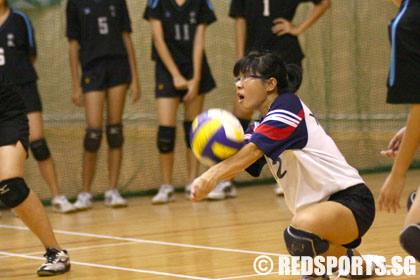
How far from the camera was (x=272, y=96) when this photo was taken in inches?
119

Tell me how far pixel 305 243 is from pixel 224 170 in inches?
18.0

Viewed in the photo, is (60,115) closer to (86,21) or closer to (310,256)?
(86,21)

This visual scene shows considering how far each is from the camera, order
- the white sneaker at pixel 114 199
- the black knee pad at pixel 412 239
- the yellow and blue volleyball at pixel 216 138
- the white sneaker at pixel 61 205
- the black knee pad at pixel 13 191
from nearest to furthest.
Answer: the black knee pad at pixel 412 239, the yellow and blue volleyball at pixel 216 138, the black knee pad at pixel 13 191, the white sneaker at pixel 61 205, the white sneaker at pixel 114 199

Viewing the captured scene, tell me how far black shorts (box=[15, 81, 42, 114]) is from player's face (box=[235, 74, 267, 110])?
287 centimetres

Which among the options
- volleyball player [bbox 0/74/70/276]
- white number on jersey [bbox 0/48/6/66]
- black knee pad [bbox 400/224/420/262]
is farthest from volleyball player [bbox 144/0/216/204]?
black knee pad [bbox 400/224/420/262]

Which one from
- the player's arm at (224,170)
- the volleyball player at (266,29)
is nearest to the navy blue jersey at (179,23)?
the volleyball player at (266,29)

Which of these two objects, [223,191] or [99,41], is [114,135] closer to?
[99,41]

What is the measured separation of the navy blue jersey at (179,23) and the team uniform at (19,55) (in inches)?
41.5

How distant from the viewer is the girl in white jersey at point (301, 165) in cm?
283

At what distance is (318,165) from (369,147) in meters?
4.78

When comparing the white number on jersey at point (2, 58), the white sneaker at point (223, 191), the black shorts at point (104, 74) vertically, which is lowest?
the white sneaker at point (223, 191)

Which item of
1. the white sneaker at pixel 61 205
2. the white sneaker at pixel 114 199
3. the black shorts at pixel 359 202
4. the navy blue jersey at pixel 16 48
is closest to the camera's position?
the black shorts at pixel 359 202

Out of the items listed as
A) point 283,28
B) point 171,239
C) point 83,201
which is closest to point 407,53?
point 171,239

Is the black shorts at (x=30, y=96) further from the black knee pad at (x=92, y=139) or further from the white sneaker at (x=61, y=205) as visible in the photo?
the white sneaker at (x=61, y=205)
